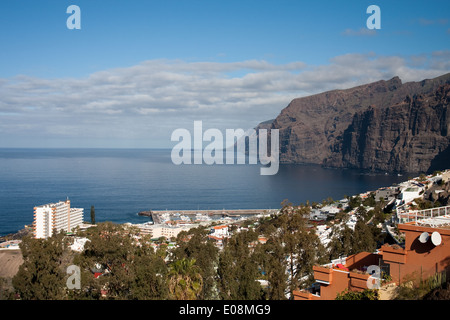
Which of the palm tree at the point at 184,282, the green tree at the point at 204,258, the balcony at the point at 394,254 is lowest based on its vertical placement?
the green tree at the point at 204,258

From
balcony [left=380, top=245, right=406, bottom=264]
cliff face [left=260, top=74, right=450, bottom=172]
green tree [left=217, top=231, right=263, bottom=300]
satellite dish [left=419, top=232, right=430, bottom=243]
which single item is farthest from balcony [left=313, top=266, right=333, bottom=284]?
cliff face [left=260, top=74, right=450, bottom=172]

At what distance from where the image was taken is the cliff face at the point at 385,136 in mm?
123438

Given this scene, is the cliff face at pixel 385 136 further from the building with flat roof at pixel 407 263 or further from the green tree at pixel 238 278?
the building with flat roof at pixel 407 263

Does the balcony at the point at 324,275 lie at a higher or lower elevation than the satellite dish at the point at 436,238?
lower

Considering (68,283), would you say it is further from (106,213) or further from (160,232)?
(106,213)

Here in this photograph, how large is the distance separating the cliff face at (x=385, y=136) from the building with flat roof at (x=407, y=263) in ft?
388

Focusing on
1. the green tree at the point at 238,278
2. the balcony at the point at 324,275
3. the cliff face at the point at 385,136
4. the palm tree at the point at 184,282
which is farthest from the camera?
the cliff face at the point at 385,136

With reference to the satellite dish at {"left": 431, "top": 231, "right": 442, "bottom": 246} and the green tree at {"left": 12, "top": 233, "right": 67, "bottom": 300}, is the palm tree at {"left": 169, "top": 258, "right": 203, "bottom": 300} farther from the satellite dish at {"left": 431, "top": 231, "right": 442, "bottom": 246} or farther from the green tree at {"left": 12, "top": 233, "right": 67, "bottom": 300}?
the satellite dish at {"left": 431, "top": 231, "right": 442, "bottom": 246}

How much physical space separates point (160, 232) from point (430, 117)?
110 m

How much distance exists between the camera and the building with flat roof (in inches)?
249

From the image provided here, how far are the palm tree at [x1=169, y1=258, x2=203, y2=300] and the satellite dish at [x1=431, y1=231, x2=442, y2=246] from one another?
4568 millimetres

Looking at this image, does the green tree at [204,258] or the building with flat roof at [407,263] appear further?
the green tree at [204,258]

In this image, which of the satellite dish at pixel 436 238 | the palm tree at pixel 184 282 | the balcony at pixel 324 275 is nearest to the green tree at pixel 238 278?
the palm tree at pixel 184 282
